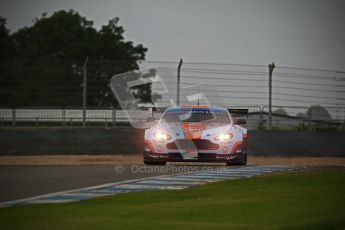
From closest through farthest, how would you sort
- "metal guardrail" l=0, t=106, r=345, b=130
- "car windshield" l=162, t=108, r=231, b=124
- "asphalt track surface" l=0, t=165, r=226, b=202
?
"asphalt track surface" l=0, t=165, r=226, b=202 < "car windshield" l=162, t=108, r=231, b=124 < "metal guardrail" l=0, t=106, r=345, b=130

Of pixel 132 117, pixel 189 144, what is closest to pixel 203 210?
pixel 189 144

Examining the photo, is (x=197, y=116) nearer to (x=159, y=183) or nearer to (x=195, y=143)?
(x=195, y=143)

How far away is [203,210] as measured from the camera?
9047mm

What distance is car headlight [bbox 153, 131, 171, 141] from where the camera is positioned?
15.0 meters

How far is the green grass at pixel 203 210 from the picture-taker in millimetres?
7984

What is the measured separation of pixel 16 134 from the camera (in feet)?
71.4

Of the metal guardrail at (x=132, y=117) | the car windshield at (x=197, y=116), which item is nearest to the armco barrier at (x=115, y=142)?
the metal guardrail at (x=132, y=117)

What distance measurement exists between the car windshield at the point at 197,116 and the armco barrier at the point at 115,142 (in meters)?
5.76

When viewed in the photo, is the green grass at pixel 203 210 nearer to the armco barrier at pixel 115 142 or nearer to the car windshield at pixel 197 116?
the car windshield at pixel 197 116

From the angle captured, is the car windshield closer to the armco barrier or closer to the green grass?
the green grass

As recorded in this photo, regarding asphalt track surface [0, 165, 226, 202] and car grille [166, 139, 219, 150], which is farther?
car grille [166, 139, 219, 150]

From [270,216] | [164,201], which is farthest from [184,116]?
[270,216]

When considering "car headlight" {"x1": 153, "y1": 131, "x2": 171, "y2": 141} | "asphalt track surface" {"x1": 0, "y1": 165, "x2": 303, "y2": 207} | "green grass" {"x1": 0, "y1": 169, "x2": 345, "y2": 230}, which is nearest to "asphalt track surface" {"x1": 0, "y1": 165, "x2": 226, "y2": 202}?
"asphalt track surface" {"x1": 0, "y1": 165, "x2": 303, "y2": 207}

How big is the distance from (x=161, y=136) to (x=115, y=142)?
7261mm
